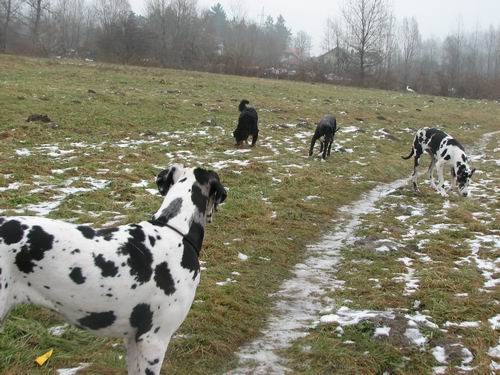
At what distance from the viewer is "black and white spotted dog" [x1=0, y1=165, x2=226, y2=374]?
10.1 ft

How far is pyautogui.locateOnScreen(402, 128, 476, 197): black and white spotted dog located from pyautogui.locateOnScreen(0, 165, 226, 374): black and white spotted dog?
9.90 m

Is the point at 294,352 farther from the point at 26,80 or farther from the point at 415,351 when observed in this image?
the point at 26,80

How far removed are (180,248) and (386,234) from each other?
18.8 ft

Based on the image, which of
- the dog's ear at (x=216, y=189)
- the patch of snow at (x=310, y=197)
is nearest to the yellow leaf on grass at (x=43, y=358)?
the dog's ear at (x=216, y=189)

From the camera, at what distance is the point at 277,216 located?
366 inches

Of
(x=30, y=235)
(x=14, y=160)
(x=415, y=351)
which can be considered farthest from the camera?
(x=14, y=160)

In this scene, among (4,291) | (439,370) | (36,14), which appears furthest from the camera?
(36,14)

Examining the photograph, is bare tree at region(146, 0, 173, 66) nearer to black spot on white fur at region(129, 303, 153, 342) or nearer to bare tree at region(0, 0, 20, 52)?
bare tree at region(0, 0, 20, 52)

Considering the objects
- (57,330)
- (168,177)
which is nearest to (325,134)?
(168,177)

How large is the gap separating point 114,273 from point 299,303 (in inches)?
131

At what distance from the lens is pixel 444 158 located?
40.9 feet

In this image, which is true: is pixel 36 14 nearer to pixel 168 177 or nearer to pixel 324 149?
pixel 324 149

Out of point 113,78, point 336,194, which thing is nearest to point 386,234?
point 336,194

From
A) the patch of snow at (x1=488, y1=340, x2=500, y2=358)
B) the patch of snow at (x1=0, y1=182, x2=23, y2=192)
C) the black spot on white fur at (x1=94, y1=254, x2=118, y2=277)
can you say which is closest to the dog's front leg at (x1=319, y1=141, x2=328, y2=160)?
the patch of snow at (x1=0, y1=182, x2=23, y2=192)
